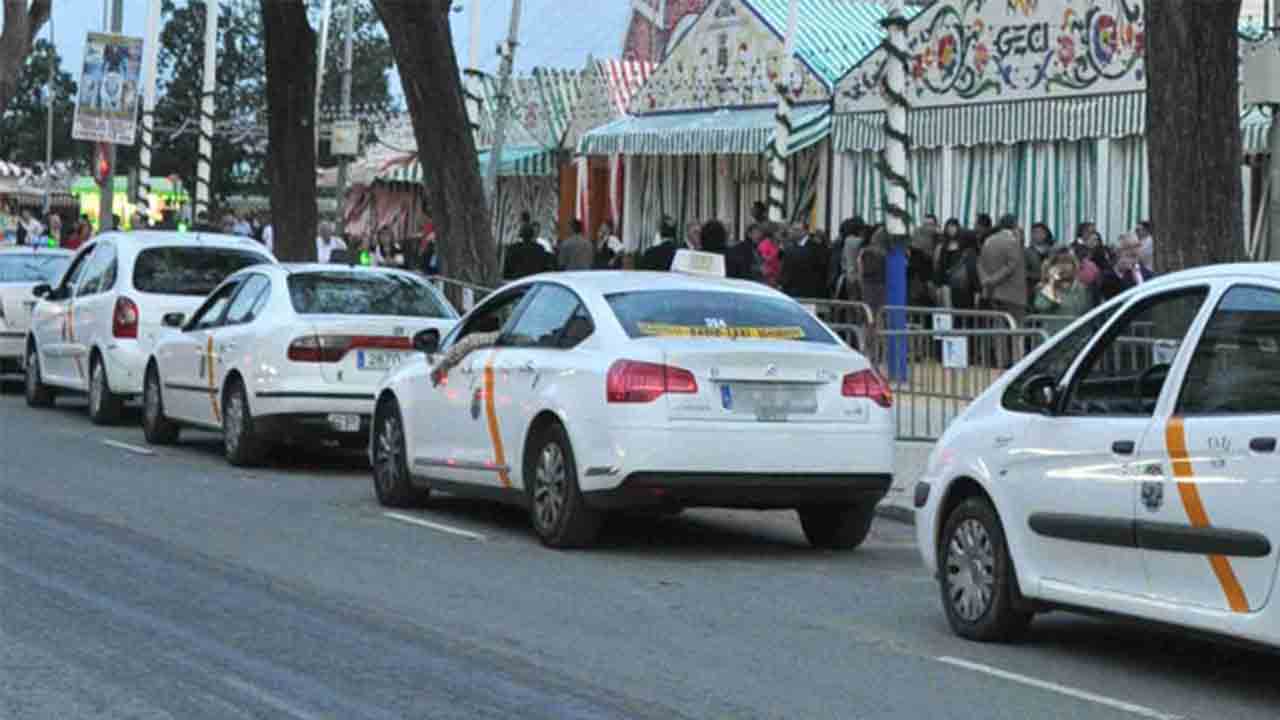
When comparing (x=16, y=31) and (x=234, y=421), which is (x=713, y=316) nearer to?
(x=234, y=421)

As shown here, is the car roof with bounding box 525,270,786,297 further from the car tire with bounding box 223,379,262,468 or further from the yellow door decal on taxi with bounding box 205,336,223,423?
the yellow door decal on taxi with bounding box 205,336,223,423

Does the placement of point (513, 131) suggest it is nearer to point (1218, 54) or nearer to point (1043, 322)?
point (1043, 322)

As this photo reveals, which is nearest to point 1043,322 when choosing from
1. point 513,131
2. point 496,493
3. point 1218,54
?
point 1218,54

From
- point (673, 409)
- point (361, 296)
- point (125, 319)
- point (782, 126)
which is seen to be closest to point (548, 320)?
point (673, 409)

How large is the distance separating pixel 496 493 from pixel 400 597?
10.3 feet

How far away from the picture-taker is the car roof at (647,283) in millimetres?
14148

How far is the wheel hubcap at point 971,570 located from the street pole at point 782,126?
22.1 metres

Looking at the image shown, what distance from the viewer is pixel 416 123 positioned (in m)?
25.4

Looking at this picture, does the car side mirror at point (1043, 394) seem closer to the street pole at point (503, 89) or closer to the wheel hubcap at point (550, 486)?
the wheel hubcap at point (550, 486)

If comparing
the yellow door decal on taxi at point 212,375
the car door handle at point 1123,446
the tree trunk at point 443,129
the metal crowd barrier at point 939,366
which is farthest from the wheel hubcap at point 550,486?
the tree trunk at point 443,129

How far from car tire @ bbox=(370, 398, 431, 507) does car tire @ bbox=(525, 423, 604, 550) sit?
6.88ft

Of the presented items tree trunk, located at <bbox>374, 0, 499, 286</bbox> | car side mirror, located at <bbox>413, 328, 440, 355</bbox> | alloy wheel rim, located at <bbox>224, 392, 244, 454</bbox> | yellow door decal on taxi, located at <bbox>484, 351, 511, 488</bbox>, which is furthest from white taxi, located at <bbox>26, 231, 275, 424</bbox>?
yellow door decal on taxi, located at <bbox>484, 351, 511, 488</bbox>

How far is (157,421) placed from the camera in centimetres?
2072

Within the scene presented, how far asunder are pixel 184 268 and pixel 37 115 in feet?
329
